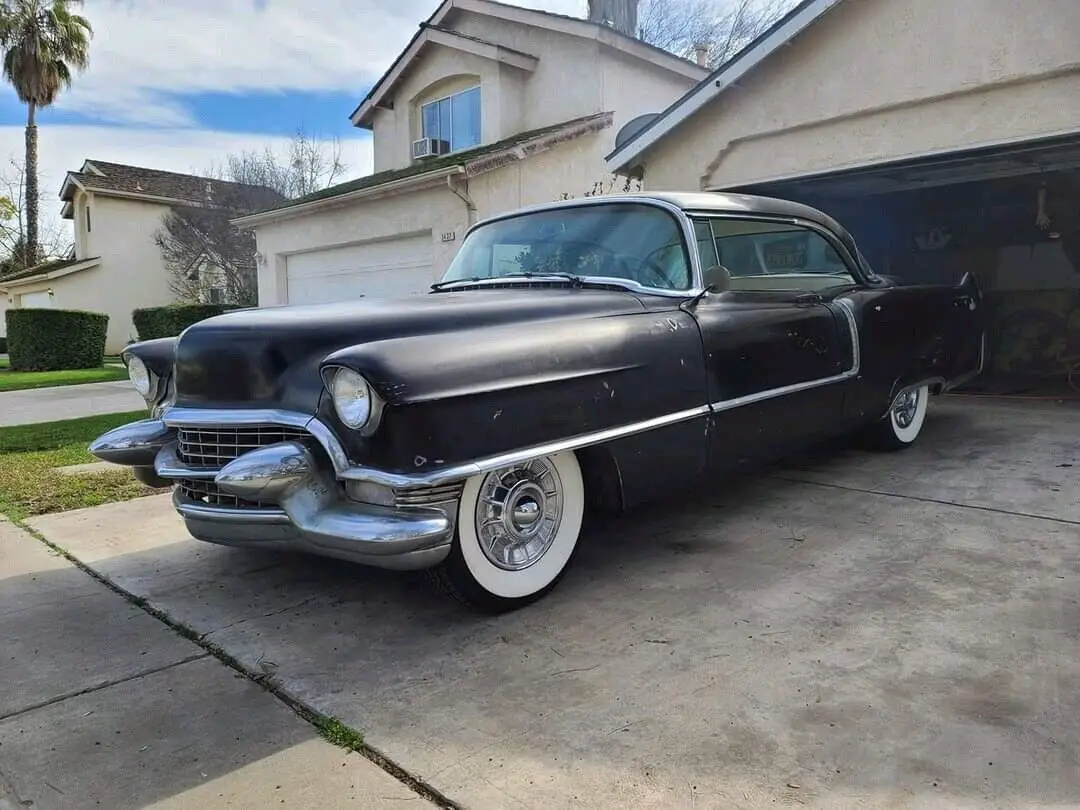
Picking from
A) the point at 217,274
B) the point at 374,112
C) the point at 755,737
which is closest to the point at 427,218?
the point at 374,112

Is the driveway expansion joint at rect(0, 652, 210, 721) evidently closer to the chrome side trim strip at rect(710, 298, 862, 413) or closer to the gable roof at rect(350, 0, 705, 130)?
the chrome side trim strip at rect(710, 298, 862, 413)

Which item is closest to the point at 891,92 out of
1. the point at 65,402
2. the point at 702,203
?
the point at 702,203

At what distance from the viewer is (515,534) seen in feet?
9.89

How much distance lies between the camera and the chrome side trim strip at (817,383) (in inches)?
143

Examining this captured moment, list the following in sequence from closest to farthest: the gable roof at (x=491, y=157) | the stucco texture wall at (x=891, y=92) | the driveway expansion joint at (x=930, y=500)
→ 1. the driveway expansion joint at (x=930, y=500)
2. the stucco texture wall at (x=891, y=92)
3. the gable roof at (x=491, y=157)

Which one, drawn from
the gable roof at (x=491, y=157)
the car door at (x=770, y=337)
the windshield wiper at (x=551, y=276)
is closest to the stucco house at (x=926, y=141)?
the gable roof at (x=491, y=157)

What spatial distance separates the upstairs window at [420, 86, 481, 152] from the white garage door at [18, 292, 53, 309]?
1780cm

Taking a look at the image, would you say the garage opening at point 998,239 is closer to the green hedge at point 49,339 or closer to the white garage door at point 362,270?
the white garage door at point 362,270

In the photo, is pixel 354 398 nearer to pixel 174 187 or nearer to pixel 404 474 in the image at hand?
pixel 404 474

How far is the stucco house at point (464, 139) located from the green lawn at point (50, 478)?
5764 millimetres

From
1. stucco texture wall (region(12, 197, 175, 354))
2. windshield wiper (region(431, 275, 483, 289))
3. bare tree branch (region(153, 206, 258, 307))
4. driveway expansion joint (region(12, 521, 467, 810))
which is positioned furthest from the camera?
bare tree branch (region(153, 206, 258, 307))

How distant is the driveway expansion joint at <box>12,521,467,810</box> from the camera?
79.7 inches

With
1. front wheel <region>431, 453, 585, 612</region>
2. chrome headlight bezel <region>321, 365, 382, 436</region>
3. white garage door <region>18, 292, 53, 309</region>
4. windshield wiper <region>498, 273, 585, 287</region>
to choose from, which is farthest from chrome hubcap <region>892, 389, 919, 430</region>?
white garage door <region>18, 292, 53, 309</region>

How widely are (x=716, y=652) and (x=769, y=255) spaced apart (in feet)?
8.56
